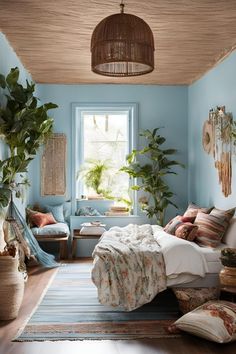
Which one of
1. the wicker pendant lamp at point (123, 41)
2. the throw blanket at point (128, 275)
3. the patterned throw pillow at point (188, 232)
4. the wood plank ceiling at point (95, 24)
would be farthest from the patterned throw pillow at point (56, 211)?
the wicker pendant lamp at point (123, 41)

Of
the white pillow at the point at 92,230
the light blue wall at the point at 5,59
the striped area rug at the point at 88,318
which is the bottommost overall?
the striped area rug at the point at 88,318

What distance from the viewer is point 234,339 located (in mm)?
3979

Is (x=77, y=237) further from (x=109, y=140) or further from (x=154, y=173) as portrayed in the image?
(x=109, y=140)

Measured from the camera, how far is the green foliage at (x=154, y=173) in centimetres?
799

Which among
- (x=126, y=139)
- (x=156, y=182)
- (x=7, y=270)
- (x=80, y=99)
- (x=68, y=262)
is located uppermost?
(x=80, y=99)

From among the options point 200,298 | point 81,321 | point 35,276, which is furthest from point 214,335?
point 35,276

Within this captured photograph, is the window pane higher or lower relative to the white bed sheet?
higher

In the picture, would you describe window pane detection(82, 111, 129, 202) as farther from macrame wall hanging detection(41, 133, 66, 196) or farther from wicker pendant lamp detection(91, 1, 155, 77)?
wicker pendant lamp detection(91, 1, 155, 77)

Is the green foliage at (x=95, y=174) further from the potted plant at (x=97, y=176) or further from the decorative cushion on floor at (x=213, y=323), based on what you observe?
the decorative cushion on floor at (x=213, y=323)

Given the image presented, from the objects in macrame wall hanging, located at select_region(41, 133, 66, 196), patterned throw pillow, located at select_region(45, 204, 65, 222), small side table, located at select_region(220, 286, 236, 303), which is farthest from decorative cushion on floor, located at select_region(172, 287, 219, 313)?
macrame wall hanging, located at select_region(41, 133, 66, 196)

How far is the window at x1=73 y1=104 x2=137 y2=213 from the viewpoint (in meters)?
8.41

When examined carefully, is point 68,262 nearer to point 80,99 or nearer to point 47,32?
point 80,99

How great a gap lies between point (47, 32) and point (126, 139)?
341 centimetres

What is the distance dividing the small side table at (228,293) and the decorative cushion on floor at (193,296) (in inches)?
3.5
